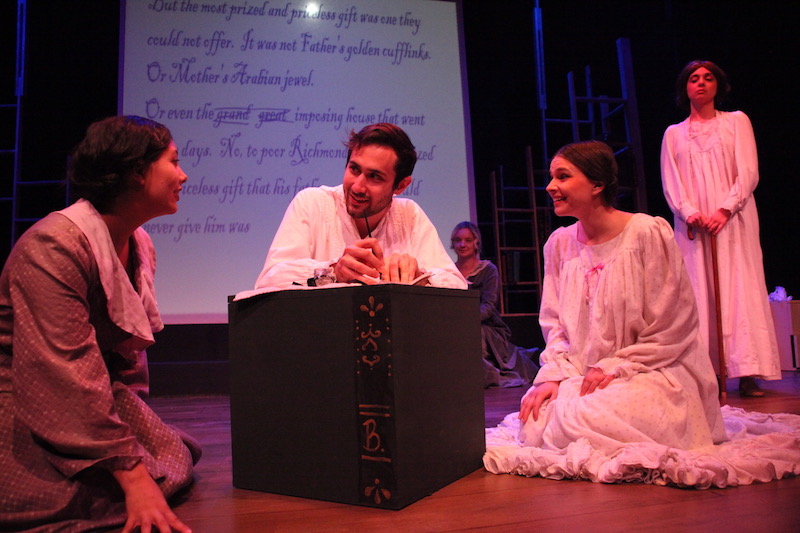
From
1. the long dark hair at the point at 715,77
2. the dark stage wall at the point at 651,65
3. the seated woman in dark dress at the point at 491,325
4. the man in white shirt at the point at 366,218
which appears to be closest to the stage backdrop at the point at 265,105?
the seated woman in dark dress at the point at 491,325

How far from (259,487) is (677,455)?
115 centimetres

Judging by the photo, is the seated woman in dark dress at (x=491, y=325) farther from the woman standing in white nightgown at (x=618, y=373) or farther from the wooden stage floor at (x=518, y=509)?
the wooden stage floor at (x=518, y=509)

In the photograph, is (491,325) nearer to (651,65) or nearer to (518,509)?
(651,65)

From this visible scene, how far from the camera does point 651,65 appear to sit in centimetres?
567

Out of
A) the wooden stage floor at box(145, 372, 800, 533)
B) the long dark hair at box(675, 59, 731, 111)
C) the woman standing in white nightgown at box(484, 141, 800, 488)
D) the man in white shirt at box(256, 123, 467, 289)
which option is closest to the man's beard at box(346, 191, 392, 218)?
the man in white shirt at box(256, 123, 467, 289)

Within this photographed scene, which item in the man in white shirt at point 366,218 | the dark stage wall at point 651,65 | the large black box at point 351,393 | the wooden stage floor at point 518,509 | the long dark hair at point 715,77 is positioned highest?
the dark stage wall at point 651,65

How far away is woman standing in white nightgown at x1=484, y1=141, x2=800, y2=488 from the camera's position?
1.74 metres

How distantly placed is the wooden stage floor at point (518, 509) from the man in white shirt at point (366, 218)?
607 millimetres

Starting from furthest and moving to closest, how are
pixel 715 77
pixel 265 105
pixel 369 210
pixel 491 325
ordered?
pixel 491 325
pixel 265 105
pixel 715 77
pixel 369 210

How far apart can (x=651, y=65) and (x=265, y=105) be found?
11.7 ft

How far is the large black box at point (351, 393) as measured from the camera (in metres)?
1.49

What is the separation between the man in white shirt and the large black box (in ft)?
0.73

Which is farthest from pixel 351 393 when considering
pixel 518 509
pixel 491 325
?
pixel 491 325

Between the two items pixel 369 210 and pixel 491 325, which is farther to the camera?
pixel 491 325
